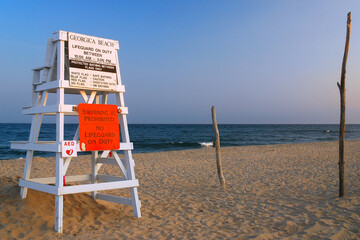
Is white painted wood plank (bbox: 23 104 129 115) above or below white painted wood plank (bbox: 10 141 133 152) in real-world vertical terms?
above

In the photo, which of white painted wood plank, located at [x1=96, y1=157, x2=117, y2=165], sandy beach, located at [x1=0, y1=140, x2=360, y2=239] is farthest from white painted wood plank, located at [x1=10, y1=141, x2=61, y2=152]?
white painted wood plank, located at [x1=96, y1=157, x2=117, y2=165]

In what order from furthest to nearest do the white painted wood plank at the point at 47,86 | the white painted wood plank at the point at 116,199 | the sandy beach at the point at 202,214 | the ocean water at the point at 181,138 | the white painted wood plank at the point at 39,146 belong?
the ocean water at the point at 181,138
the white painted wood plank at the point at 116,199
the white painted wood plank at the point at 47,86
the white painted wood plank at the point at 39,146
the sandy beach at the point at 202,214

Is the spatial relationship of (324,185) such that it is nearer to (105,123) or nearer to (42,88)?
(105,123)

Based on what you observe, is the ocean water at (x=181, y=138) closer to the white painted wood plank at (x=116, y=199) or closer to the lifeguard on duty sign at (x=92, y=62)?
the white painted wood plank at (x=116, y=199)

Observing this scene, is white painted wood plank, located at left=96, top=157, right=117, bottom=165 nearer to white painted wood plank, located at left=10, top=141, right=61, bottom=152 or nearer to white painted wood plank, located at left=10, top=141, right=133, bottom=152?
white painted wood plank, located at left=10, top=141, right=133, bottom=152

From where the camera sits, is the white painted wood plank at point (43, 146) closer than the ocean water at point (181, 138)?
Yes

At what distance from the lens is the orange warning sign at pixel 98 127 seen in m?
5.39

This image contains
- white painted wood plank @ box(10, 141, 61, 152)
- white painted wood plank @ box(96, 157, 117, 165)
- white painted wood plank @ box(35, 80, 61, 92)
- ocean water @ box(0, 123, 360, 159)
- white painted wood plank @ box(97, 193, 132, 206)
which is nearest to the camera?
white painted wood plank @ box(10, 141, 61, 152)

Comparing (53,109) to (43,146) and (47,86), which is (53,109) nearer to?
(47,86)

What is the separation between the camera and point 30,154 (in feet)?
19.6

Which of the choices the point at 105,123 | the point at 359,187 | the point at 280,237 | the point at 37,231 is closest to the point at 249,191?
the point at 359,187

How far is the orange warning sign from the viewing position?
5385mm

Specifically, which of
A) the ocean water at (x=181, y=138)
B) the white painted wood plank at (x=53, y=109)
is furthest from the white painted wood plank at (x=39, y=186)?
the ocean water at (x=181, y=138)

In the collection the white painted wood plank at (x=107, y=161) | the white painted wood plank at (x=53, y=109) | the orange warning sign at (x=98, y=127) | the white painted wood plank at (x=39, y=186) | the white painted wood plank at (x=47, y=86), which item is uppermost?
the white painted wood plank at (x=47, y=86)
